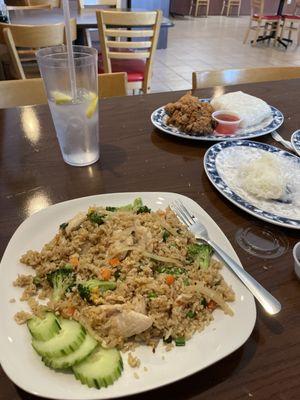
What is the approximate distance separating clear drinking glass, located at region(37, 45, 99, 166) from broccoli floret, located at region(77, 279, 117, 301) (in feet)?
1.92

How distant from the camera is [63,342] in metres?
0.56

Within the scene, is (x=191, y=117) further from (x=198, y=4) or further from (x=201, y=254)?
(x=198, y=4)

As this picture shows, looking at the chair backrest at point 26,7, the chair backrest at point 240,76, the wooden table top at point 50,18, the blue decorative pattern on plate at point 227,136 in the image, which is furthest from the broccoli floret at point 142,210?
the chair backrest at point 26,7

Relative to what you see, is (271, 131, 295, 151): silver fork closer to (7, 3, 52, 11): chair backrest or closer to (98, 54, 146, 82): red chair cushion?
(98, 54, 146, 82): red chair cushion

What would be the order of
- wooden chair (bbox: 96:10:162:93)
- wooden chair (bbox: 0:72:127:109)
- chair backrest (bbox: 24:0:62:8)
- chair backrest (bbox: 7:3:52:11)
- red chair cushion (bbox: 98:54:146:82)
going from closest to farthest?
wooden chair (bbox: 0:72:127:109)
wooden chair (bbox: 96:10:162:93)
red chair cushion (bbox: 98:54:146:82)
chair backrest (bbox: 7:3:52:11)
chair backrest (bbox: 24:0:62:8)

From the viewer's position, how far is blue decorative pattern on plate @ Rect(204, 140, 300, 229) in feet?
2.93

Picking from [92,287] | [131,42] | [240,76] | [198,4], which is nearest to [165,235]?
[92,287]

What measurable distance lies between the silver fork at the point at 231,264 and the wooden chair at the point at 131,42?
213cm

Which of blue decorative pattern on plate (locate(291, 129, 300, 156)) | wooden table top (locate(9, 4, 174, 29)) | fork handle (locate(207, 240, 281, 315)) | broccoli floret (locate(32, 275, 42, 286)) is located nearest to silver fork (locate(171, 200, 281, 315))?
fork handle (locate(207, 240, 281, 315))

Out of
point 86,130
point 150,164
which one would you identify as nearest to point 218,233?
point 150,164

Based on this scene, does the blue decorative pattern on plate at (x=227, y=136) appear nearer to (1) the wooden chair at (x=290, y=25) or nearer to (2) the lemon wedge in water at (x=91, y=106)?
(2) the lemon wedge in water at (x=91, y=106)

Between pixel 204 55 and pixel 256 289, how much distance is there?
679 centimetres

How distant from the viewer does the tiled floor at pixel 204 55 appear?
5.31 metres

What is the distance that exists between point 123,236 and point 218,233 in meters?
0.23
